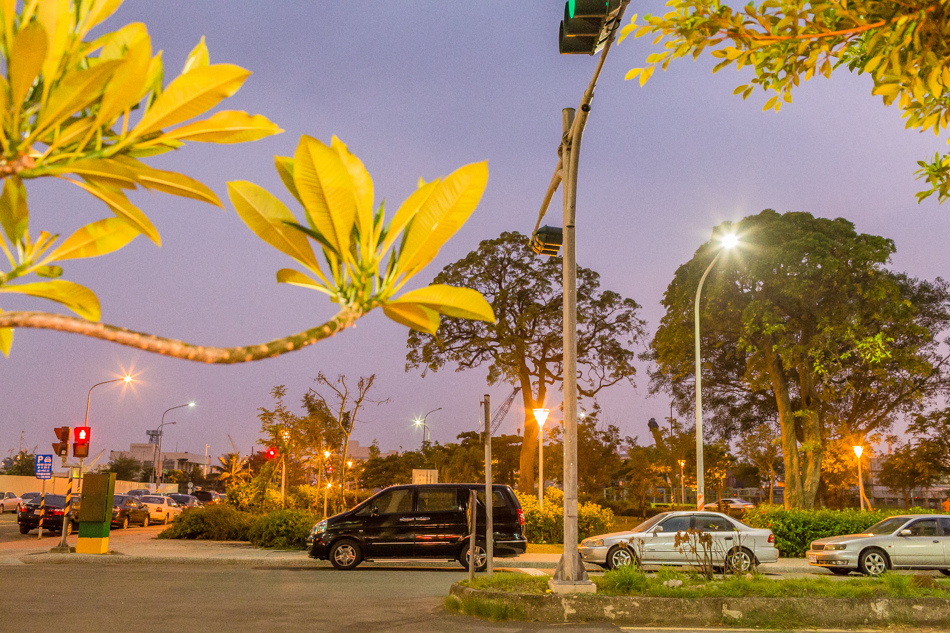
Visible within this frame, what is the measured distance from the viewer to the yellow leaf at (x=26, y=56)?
3.27ft

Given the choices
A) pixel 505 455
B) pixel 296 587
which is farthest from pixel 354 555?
pixel 505 455

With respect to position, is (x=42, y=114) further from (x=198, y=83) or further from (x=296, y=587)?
(x=296, y=587)

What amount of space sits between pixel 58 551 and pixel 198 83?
2040 centimetres

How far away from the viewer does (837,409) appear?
113ft

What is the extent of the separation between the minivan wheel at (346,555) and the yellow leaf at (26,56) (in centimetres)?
1638

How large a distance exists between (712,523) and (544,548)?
5.57m

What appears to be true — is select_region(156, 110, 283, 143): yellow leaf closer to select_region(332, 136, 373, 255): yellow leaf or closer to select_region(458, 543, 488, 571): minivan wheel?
select_region(332, 136, 373, 255): yellow leaf

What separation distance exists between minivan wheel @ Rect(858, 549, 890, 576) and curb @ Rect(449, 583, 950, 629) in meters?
7.34

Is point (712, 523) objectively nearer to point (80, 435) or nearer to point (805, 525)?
point (805, 525)

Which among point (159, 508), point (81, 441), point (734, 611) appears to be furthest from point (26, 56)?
point (159, 508)

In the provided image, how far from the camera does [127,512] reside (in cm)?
3131

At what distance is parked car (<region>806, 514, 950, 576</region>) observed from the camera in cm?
1634

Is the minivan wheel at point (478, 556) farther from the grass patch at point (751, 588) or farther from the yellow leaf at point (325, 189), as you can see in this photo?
the yellow leaf at point (325, 189)

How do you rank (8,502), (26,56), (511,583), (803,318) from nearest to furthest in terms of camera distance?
(26,56) → (511,583) → (803,318) → (8,502)
